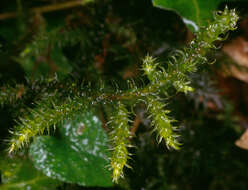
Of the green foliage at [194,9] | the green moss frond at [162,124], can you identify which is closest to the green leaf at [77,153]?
the green moss frond at [162,124]

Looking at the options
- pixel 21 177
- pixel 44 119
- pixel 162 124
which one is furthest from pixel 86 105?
pixel 21 177

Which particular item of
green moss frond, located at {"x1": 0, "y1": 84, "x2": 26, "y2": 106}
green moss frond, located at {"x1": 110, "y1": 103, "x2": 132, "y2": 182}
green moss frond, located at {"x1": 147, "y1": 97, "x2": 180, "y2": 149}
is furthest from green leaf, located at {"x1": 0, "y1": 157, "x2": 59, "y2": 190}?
green moss frond, located at {"x1": 147, "y1": 97, "x2": 180, "y2": 149}

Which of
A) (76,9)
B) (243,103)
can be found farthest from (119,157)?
(243,103)

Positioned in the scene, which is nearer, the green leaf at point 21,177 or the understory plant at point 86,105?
the understory plant at point 86,105

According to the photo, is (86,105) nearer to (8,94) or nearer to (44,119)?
(44,119)

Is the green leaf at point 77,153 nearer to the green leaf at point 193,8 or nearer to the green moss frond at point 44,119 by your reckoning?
the green moss frond at point 44,119

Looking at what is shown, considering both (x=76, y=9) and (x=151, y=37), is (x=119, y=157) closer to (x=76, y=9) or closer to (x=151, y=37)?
(x=151, y=37)
